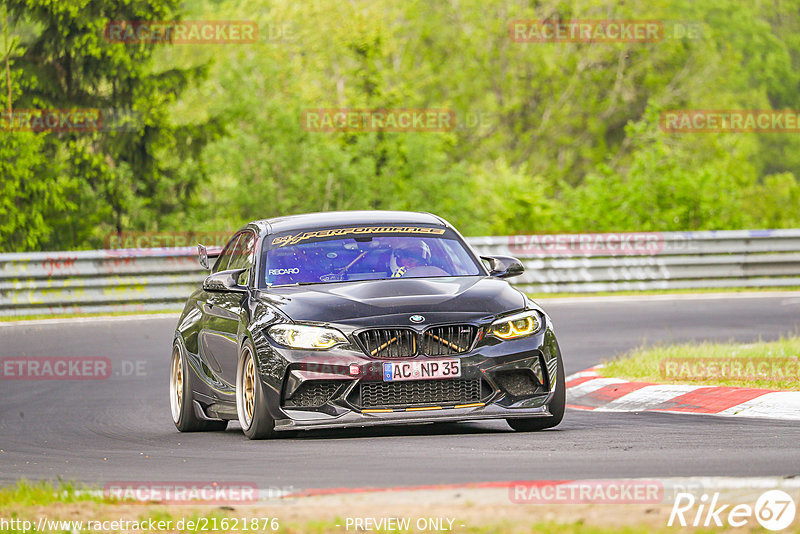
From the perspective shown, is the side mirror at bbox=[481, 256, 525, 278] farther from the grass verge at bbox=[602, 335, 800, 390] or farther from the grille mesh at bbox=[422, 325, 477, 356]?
the grass verge at bbox=[602, 335, 800, 390]

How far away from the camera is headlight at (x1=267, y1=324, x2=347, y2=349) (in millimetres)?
8664

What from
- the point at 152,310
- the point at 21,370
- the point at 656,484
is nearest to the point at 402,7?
the point at 152,310

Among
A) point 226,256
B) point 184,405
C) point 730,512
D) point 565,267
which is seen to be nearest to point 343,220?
point 226,256

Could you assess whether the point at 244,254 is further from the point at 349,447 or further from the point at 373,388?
the point at 349,447

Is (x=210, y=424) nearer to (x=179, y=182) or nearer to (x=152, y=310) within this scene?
(x=152, y=310)

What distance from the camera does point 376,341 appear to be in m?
8.65

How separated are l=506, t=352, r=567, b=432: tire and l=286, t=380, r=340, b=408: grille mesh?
1.31 meters

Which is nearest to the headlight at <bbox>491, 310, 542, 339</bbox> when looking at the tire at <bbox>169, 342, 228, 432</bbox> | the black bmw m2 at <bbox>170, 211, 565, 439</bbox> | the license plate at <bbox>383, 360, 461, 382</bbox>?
the black bmw m2 at <bbox>170, 211, 565, 439</bbox>

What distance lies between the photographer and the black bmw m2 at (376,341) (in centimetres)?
864

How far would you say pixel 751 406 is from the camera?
986cm

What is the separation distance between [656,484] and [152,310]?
638 inches

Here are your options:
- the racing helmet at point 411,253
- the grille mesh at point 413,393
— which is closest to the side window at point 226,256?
the racing helmet at point 411,253

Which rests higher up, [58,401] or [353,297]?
[353,297]

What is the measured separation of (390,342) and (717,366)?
430 cm
